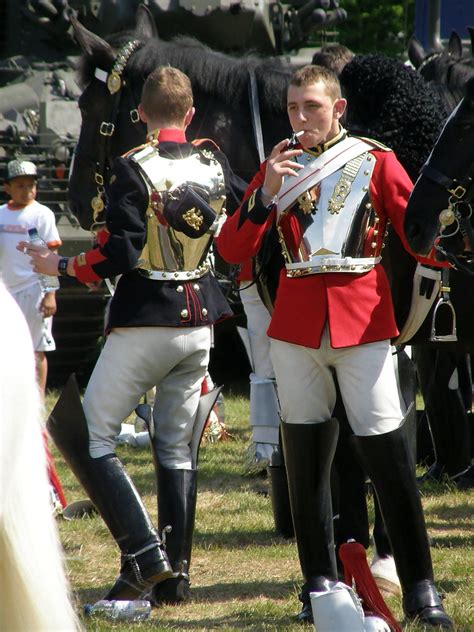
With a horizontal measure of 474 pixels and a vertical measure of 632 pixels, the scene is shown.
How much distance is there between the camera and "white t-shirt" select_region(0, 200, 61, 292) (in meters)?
9.30

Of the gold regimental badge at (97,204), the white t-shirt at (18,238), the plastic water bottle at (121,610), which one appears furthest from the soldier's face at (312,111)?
the white t-shirt at (18,238)

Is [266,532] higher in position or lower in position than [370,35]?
lower

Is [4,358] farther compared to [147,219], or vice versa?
[147,219]

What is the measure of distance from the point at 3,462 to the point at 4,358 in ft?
0.70

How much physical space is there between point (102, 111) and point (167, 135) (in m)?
1.88

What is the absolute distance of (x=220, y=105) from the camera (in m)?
6.27

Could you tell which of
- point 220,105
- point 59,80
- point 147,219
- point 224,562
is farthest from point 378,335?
point 59,80

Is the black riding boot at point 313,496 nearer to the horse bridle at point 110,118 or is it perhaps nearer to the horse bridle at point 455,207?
the horse bridle at point 455,207

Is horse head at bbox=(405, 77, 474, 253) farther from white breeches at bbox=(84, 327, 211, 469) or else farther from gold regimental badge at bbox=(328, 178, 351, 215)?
white breeches at bbox=(84, 327, 211, 469)

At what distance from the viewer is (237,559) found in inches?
213

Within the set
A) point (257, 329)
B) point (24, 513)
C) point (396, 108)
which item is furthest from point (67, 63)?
point (24, 513)

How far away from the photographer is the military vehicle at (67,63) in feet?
36.3

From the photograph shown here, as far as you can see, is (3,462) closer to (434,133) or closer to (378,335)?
(378,335)

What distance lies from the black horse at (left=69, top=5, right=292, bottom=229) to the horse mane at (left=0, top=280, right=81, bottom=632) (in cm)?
380
